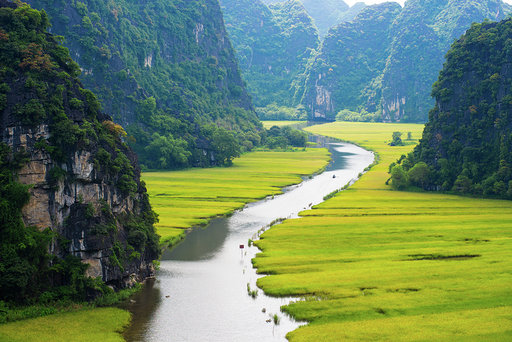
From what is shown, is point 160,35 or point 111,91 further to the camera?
point 160,35

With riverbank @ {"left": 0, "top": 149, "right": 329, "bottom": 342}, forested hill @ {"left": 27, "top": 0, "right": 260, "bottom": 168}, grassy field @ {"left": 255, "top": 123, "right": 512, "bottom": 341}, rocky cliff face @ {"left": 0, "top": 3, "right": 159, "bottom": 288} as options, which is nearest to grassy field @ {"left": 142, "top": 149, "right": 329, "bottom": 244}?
riverbank @ {"left": 0, "top": 149, "right": 329, "bottom": 342}

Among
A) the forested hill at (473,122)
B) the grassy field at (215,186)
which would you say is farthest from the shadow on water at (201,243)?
the forested hill at (473,122)

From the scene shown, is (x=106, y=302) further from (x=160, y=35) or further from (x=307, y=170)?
(x=160, y=35)

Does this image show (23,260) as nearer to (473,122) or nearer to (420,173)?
(420,173)

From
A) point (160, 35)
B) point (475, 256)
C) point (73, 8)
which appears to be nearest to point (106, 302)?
point (475, 256)

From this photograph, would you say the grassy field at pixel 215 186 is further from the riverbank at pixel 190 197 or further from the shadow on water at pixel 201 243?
the shadow on water at pixel 201 243

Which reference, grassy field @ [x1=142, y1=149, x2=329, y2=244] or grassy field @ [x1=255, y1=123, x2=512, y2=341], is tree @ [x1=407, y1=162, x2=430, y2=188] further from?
grassy field @ [x1=142, y1=149, x2=329, y2=244]
